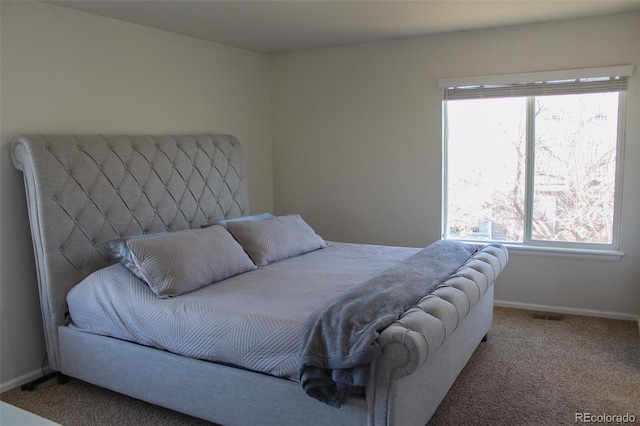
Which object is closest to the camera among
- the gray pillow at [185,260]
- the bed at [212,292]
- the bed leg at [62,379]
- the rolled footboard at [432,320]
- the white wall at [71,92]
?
the rolled footboard at [432,320]

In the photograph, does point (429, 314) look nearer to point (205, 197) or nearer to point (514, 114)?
point (205, 197)

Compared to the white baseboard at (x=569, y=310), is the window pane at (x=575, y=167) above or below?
above

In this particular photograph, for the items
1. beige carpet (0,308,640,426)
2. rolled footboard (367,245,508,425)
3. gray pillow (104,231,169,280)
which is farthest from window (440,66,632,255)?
gray pillow (104,231,169,280)

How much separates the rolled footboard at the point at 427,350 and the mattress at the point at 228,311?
16.3 inches

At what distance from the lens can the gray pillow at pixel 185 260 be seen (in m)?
2.92

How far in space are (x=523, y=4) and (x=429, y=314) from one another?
2352 mm

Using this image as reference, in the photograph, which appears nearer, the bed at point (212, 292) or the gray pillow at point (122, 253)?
the bed at point (212, 292)

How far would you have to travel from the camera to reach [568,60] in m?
4.05

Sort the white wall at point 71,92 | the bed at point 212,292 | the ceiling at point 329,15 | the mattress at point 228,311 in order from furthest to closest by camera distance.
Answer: the ceiling at point 329,15, the white wall at point 71,92, the mattress at point 228,311, the bed at point 212,292

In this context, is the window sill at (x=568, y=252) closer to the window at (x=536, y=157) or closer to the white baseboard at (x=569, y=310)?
the window at (x=536, y=157)

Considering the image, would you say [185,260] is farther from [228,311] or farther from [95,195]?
[95,195]

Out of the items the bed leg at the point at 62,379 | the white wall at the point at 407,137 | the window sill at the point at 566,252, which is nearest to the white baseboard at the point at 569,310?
the white wall at the point at 407,137

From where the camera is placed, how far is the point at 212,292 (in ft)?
9.65

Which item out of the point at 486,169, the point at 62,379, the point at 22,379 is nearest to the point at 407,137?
the point at 486,169
